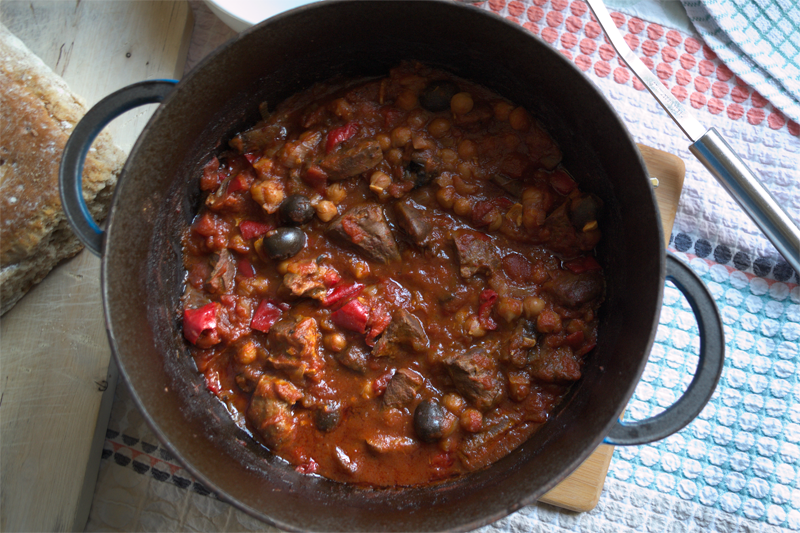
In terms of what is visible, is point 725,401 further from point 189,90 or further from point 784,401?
point 189,90

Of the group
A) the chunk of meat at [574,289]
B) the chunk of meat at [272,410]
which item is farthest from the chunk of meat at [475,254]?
the chunk of meat at [272,410]

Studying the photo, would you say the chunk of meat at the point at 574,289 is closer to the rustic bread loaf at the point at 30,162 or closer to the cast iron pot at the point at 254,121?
the cast iron pot at the point at 254,121

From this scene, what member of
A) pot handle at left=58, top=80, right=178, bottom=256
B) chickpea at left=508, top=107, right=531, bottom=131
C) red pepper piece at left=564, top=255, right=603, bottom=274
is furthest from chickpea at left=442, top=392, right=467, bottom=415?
pot handle at left=58, top=80, right=178, bottom=256

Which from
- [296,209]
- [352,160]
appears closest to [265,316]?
[296,209]

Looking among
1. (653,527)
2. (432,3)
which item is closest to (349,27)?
(432,3)

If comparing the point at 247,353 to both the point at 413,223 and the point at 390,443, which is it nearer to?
the point at 390,443
